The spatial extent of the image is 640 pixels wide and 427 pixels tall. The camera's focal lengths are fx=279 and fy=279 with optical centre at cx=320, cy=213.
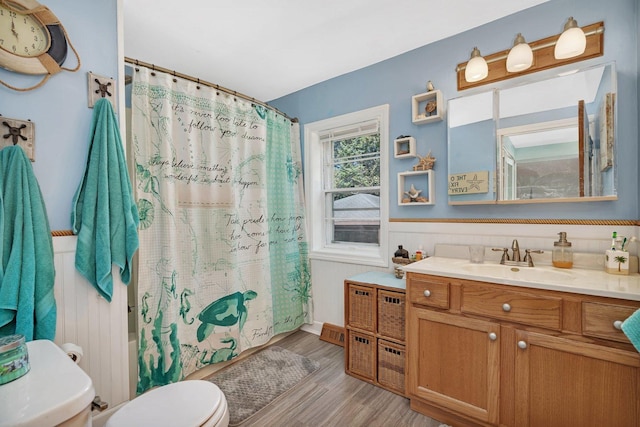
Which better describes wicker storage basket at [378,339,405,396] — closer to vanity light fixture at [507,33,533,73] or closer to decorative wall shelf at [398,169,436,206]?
decorative wall shelf at [398,169,436,206]

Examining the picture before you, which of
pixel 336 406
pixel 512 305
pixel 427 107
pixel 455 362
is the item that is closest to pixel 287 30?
pixel 427 107

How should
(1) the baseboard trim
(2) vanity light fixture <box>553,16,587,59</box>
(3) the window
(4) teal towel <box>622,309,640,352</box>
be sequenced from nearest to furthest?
1. (4) teal towel <box>622,309,640,352</box>
2. (2) vanity light fixture <box>553,16,587,59</box>
3. (3) the window
4. (1) the baseboard trim

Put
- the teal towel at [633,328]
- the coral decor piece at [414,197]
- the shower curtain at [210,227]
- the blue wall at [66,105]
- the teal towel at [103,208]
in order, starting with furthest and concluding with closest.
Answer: the coral decor piece at [414,197] → the shower curtain at [210,227] → the teal towel at [103,208] → the blue wall at [66,105] → the teal towel at [633,328]

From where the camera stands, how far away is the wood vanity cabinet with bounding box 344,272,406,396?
6.18 feet

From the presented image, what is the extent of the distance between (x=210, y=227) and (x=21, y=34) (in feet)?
4.36

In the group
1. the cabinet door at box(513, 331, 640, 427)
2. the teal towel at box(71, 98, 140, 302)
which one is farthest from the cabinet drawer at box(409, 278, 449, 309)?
the teal towel at box(71, 98, 140, 302)

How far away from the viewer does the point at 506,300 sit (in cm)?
138

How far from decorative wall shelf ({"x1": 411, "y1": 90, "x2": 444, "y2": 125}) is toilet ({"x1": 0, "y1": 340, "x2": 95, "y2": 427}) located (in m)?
2.27

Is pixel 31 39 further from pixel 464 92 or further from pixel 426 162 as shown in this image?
pixel 464 92

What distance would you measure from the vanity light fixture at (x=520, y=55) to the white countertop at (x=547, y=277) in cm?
119

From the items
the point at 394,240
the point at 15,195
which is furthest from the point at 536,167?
the point at 15,195

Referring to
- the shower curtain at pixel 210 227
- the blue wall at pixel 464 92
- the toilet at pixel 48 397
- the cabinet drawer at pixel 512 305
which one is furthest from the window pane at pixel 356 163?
the toilet at pixel 48 397

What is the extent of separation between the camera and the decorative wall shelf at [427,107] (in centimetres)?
202

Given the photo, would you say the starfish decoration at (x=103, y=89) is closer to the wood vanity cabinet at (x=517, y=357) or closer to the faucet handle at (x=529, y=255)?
the wood vanity cabinet at (x=517, y=357)
